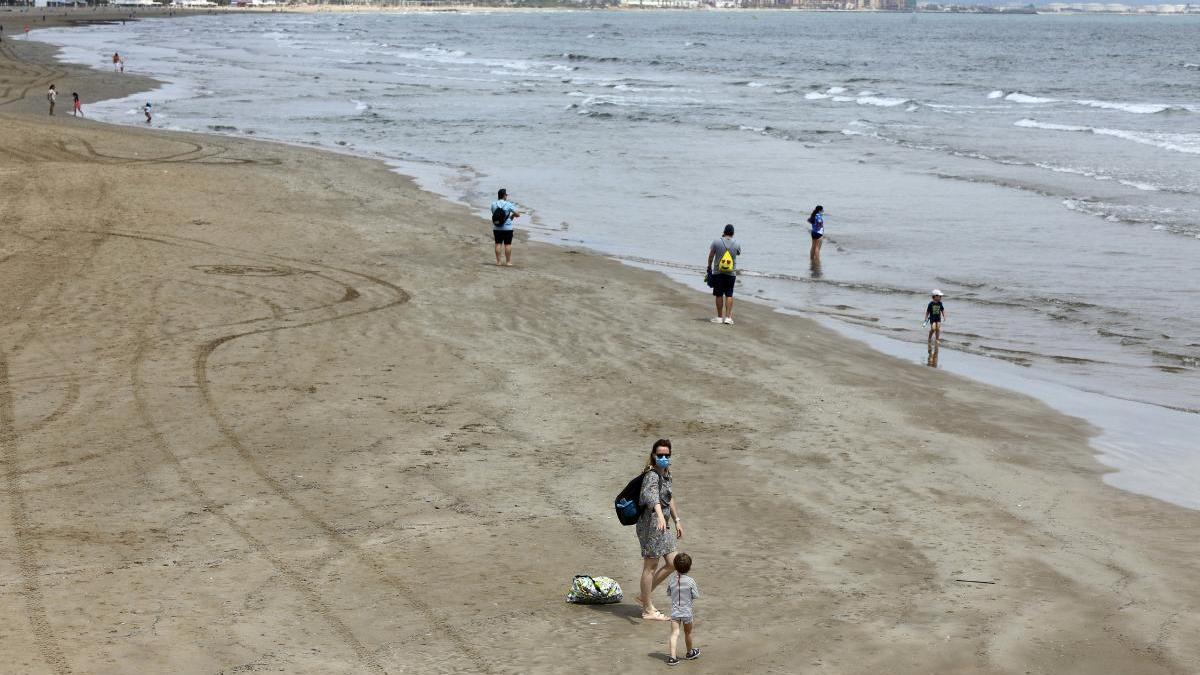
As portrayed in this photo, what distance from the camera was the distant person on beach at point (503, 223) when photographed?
2323cm

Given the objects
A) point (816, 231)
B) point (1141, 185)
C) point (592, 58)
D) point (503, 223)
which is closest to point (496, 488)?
point (503, 223)

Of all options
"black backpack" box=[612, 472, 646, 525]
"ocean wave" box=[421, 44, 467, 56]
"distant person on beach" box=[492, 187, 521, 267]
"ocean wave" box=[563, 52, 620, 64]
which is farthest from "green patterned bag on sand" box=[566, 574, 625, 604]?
"ocean wave" box=[421, 44, 467, 56]

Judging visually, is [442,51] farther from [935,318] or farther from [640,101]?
[935,318]

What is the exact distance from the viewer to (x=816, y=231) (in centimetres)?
2672

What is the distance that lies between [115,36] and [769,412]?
133845 mm

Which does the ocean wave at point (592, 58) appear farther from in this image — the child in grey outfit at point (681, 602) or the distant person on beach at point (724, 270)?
the child in grey outfit at point (681, 602)

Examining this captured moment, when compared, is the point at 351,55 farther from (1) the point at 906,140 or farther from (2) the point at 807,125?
(1) the point at 906,140

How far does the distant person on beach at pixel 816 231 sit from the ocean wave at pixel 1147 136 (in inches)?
1085

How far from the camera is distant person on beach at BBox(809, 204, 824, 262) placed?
26453 millimetres

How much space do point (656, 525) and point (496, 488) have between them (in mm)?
3224

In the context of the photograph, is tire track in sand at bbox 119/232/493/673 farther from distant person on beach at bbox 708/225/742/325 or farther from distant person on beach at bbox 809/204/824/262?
distant person on beach at bbox 809/204/824/262

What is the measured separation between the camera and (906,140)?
5216 cm

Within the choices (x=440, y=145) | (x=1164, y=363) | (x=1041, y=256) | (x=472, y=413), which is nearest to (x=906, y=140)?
(x=440, y=145)

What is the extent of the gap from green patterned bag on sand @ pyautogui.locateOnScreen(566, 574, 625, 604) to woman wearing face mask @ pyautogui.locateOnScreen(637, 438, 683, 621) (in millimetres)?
237
